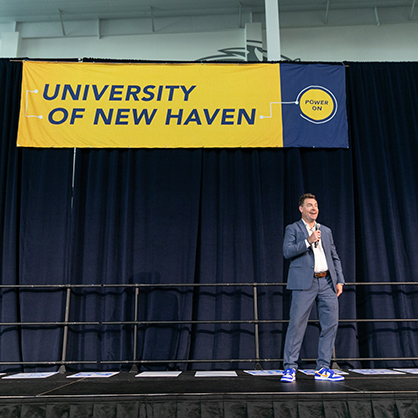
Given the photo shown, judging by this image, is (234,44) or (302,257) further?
(234,44)

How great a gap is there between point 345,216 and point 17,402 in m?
3.45

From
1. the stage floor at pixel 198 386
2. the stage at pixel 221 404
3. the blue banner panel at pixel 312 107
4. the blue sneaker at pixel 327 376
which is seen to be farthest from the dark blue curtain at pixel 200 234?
the stage at pixel 221 404

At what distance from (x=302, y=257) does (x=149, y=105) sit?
2479 millimetres

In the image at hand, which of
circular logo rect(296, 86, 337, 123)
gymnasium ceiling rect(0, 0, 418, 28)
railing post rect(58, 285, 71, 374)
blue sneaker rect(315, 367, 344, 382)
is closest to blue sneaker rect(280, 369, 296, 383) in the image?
blue sneaker rect(315, 367, 344, 382)

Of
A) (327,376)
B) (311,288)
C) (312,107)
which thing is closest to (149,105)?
(312,107)

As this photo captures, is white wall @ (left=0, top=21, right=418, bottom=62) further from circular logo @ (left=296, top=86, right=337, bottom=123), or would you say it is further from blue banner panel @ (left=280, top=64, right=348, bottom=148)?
circular logo @ (left=296, top=86, right=337, bottom=123)

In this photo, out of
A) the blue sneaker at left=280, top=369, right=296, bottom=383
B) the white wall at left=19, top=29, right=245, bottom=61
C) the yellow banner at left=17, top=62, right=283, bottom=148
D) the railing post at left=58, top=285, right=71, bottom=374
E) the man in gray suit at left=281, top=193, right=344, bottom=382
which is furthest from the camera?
the white wall at left=19, top=29, right=245, bottom=61

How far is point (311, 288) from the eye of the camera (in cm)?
296

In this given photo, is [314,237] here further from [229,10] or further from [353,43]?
[229,10]

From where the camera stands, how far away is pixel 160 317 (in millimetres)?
4070

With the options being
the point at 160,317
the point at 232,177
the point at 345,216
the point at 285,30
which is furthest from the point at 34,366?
the point at 285,30

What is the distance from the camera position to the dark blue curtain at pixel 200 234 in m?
4.04

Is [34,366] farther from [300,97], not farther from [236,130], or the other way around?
[300,97]

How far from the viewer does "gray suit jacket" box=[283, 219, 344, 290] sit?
116 inches
